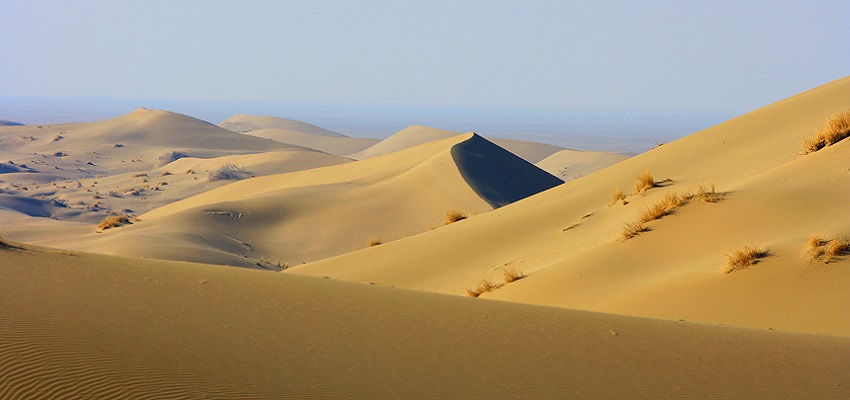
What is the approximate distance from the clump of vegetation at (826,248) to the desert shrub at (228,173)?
4127 cm

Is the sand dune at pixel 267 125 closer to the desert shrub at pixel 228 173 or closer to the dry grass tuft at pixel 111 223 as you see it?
the desert shrub at pixel 228 173

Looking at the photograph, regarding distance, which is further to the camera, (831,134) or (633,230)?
(831,134)

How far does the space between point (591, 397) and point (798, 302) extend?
4798 mm

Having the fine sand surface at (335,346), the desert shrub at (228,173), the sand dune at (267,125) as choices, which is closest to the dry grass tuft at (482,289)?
the fine sand surface at (335,346)

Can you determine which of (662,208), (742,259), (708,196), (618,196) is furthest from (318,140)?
(742,259)

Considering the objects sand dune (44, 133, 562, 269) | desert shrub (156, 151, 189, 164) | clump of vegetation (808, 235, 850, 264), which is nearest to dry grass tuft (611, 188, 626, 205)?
clump of vegetation (808, 235, 850, 264)

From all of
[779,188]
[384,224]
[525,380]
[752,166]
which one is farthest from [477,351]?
[384,224]

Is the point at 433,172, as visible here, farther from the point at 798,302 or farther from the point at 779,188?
the point at 798,302

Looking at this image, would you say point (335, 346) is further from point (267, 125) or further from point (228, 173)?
point (267, 125)

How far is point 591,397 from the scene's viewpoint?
5578 mm

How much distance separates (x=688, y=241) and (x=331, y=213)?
17045mm

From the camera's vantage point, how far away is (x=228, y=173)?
166 feet

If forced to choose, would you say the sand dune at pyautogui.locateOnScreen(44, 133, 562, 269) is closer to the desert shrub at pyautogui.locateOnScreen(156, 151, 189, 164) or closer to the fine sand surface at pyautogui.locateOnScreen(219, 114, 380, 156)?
the desert shrub at pyautogui.locateOnScreen(156, 151, 189, 164)

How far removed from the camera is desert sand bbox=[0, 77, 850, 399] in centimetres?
554
